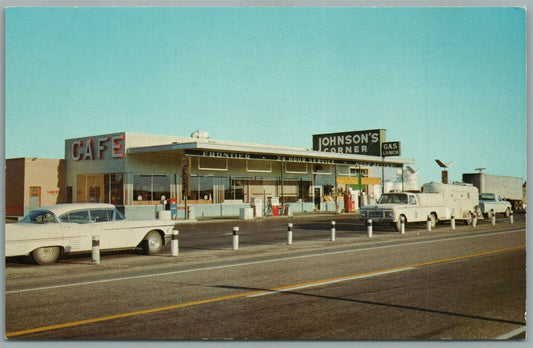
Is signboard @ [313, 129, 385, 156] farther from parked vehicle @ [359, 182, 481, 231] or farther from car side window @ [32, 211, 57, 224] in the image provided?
car side window @ [32, 211, 57, 224]

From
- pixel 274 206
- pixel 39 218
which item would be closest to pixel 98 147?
pixel 274 206

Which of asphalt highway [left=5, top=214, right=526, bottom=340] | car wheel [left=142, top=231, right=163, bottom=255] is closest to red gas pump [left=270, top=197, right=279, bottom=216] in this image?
asphalt highway [left=5, top=214, right=526, bottom=340]

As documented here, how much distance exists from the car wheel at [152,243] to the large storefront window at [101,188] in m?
18.0

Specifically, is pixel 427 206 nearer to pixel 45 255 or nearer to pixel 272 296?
pixel 272 296

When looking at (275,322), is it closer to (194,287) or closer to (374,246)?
(194,287)

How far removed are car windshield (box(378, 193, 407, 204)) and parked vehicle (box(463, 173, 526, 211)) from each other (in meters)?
16.0

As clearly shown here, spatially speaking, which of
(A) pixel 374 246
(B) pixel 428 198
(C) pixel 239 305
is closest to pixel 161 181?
(B) pixel 428 198

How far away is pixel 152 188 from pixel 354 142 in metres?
32.4

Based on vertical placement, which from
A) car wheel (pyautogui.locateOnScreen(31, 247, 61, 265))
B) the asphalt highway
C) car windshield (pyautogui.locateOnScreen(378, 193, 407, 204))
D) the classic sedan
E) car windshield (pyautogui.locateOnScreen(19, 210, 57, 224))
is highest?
car windshield (pyautogui.locateOnScreen(378, 193, 407, 204))

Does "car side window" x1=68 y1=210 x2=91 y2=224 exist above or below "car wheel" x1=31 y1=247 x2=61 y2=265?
above

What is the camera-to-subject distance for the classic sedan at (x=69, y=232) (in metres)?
11.9

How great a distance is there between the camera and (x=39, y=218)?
1244 centimetres

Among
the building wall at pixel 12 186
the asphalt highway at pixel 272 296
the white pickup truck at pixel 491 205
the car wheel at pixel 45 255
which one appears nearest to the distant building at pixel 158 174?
the building wall at pixel 12 186

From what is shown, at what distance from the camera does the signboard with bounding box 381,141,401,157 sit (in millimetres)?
49884
